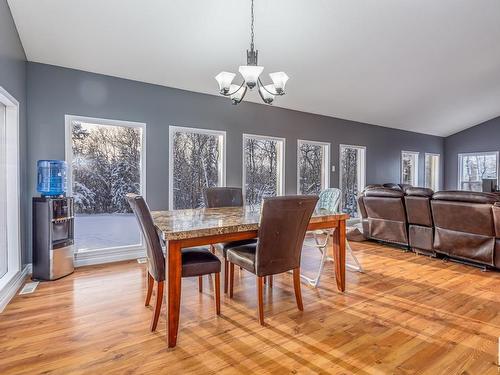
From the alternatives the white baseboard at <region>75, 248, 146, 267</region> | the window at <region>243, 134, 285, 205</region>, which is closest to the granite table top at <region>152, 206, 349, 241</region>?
the white baseboard at <region>75, 248, 146, 267</region>

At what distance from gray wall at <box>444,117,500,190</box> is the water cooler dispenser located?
9.82 m

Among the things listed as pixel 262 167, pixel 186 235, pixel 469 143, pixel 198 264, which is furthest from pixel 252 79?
pixel 469 143

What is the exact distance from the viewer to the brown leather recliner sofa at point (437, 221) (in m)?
3.46

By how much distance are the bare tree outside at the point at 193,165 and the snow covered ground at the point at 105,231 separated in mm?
704

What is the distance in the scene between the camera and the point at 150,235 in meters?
2.11

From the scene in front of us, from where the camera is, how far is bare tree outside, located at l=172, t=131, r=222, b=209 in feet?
15.0

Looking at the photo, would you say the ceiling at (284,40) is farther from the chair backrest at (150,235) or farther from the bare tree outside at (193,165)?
the chair backrest at (150,235)

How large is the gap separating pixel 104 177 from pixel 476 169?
31.5 ft

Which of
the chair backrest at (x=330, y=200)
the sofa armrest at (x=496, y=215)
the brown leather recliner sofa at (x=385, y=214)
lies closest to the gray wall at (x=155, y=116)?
the brown leather recliner sofa at (x=385, y=214)

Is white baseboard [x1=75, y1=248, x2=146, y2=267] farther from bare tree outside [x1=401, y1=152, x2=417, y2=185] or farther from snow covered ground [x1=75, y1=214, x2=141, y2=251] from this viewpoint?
bare tree outside [x1=401, y1=152, x2=417, y2=185]

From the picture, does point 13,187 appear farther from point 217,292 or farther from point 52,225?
point 217,292

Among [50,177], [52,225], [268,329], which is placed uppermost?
[50,177]

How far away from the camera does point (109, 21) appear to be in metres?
3.10

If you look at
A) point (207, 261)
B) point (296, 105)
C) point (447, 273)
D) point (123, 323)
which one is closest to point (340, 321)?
point (207, 261)
